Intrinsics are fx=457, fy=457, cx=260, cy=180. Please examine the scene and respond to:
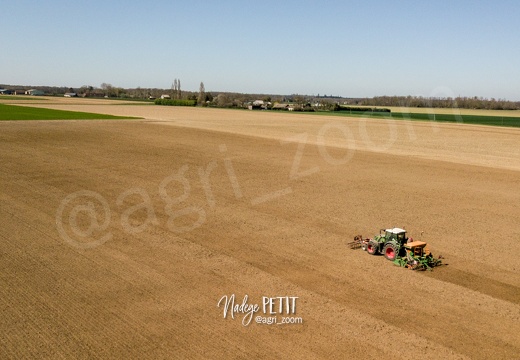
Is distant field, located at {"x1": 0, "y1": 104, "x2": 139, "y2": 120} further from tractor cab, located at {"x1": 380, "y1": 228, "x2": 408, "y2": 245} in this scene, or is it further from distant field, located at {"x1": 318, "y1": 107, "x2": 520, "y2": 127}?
tractor cab, located at {"x1": 380, "y1": 228, "x2": 408, "y2": 245}

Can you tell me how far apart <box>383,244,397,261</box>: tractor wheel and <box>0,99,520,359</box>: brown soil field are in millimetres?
551

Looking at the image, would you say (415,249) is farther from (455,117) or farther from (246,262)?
(455,117)

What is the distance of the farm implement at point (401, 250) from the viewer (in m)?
16.0

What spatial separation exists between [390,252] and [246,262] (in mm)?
5288

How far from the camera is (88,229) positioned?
19250 mm

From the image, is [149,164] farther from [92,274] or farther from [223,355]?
[223,355]

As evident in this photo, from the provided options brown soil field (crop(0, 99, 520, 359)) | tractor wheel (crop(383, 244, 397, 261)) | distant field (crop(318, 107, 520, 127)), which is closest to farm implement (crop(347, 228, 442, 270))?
tractor wheel (crop(383, 244, 397, 261))

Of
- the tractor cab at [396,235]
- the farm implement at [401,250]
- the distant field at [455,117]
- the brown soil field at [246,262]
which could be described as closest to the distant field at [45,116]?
the brown soil field at [246,262]

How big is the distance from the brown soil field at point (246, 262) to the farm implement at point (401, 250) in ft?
1.46

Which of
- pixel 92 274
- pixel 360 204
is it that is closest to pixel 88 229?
pixel 92 274

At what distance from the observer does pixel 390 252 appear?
16.7 metres

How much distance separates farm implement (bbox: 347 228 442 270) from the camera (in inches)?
629

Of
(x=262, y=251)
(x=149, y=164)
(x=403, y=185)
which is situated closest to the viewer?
(x=262, y=251)

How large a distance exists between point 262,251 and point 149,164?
2140cm
